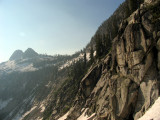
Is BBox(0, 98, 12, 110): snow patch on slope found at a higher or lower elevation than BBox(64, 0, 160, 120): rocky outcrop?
lower

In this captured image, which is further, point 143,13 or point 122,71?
point 122,71

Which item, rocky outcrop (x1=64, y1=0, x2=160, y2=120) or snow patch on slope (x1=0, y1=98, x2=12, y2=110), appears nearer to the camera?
rocky outcrop (x1=64, y1=0, x2=160, y2=120)

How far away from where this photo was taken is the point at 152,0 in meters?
29.2

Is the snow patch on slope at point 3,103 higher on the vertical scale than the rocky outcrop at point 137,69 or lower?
lower

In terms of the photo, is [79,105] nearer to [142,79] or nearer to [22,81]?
[142,79]

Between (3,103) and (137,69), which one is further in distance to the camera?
(3,103)

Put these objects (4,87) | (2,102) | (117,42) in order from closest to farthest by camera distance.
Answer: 1. (117,42)
2. (2,102)
3. (4,87)

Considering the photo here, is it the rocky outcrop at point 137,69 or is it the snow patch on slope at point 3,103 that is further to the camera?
the snow patch on slope at point 3,103

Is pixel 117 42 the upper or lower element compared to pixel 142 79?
upper

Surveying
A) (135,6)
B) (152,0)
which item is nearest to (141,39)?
(152,0)

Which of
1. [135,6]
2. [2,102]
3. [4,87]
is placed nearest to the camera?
[135,6]

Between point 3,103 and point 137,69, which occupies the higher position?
point 137,69

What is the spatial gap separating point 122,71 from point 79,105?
30.2m

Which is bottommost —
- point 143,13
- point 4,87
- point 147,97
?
point 4,87
